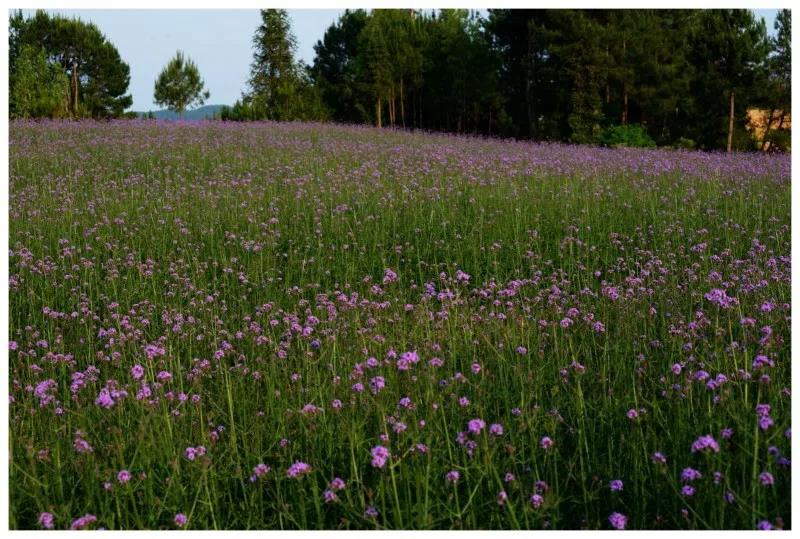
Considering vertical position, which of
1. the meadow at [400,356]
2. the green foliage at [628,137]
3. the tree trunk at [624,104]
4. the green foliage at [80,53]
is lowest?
the meadow at [400,356]

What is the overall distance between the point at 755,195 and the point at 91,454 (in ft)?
25.8

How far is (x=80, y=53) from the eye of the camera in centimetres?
4134

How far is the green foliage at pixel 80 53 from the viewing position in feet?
129

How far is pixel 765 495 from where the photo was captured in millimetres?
2184

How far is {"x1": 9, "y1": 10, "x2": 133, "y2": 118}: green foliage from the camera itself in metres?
39.5

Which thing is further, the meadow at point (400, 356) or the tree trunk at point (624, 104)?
the tree trunk at point (624, 104)

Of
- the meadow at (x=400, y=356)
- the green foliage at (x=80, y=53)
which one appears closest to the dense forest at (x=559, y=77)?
the green foliage at (x=80, y=53)

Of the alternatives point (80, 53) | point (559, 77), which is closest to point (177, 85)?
point (80, 53)

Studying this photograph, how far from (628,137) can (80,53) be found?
3225 centimetres

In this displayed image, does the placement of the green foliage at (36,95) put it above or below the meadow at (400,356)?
above

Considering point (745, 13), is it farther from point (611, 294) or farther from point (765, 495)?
point (765, 495)

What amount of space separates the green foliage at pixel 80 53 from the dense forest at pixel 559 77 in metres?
12.0

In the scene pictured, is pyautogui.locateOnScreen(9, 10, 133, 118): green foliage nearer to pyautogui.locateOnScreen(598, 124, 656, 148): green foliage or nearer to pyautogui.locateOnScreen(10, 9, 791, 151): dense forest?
pyautogui.locateOnScreen(10, 9, 791, 151): dense forest

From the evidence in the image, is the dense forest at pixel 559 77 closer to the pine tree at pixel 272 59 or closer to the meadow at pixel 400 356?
the pine tree at pixel 272 59
